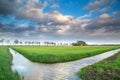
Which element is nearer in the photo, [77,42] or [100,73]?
[100,73]

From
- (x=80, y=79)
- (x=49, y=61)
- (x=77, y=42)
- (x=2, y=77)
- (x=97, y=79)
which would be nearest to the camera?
(x=2, y=77)

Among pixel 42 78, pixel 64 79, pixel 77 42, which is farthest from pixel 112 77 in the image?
pixel 77 42

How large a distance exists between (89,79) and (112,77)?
2017 millimetres

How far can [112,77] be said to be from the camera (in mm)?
14609

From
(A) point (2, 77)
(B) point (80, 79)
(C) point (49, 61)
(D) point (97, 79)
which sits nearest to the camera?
(A) point (2, 77)

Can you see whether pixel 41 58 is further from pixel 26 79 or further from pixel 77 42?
pixel 77 42

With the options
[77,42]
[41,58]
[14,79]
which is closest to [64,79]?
[14,79]

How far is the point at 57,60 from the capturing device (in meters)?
30.7

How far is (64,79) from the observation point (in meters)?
15.7

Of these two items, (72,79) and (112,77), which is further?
(72,79)

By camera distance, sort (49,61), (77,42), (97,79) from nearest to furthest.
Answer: (97,79) → (49,61) → (77,42)

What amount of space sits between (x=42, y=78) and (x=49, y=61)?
1350cm

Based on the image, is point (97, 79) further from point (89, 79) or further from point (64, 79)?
point (64, 79)

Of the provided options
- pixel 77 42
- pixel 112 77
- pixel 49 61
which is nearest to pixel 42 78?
pixel 112 77
